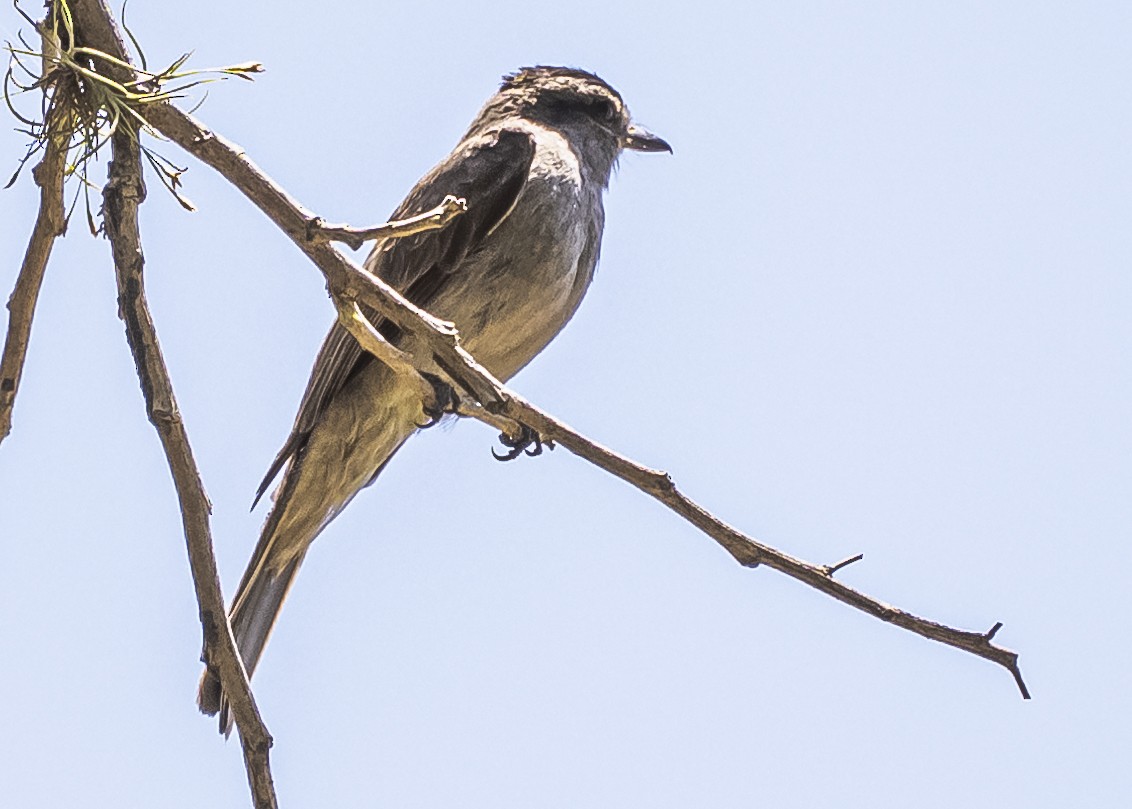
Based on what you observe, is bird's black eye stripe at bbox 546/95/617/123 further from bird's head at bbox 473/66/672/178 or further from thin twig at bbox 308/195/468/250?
thin twig at bbox 308/195/468/250

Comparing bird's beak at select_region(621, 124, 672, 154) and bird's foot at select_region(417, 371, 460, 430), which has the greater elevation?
bird's beak at select_region(621, 124, 672, 154)

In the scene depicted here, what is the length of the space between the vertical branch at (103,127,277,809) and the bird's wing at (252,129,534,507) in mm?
2403

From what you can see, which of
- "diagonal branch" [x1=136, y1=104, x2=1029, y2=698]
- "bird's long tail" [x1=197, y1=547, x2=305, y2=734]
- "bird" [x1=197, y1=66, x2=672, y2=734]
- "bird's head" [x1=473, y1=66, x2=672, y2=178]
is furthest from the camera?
"bird's head" [x1=473, y1=66, x2=672, y2=178]

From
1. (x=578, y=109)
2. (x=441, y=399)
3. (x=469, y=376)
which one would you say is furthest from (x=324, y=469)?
(x=469, y=376)

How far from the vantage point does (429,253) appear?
6453mm

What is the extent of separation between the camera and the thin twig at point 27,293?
144 inches

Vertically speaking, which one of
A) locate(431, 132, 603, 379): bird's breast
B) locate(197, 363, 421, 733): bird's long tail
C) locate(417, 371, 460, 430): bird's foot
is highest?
locate(431, 132, 603, 379): bird's breast

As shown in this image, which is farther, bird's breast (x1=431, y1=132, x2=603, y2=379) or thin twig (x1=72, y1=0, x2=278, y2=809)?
bird's breast (x1=431, y1=132, x2=603, y2=379)

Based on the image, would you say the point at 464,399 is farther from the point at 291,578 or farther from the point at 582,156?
the point at 582,156

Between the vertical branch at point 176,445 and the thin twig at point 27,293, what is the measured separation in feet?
0.42

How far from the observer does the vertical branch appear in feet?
12.0

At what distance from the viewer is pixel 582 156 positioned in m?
7.43

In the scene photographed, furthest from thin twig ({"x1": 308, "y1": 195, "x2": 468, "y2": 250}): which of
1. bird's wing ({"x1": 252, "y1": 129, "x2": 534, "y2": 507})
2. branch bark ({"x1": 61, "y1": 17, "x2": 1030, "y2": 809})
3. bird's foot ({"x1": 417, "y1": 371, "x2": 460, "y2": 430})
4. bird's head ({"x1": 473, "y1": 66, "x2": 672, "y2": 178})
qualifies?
bird's head ({"x1": 473, "y1": 66, "x2": 672, "y2": 178})

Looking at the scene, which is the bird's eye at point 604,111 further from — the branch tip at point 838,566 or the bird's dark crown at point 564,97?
the branch tip at point 838,566
